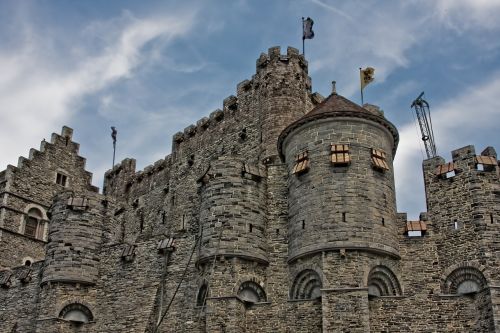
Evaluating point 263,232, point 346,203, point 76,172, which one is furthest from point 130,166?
point 346,203

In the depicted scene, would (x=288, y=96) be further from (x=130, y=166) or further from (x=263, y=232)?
(x=130, y=166)

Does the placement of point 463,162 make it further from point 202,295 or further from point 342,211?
point 202,295

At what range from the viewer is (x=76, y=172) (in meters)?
48.1

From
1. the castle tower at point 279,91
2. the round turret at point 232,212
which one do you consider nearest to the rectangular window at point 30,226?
the castle tower at point 279,91

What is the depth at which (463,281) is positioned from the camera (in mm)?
26297

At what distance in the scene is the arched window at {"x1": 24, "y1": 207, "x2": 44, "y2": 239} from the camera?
143 feet

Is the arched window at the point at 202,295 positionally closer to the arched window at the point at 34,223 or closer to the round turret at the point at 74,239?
the round turret at the point at 74,239

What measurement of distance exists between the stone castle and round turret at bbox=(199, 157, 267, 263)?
1.9 inches

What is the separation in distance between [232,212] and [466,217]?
342 inches

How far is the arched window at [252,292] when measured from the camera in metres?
26.4

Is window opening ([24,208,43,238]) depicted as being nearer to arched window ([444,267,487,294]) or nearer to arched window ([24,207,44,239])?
arched window ([24,207,44,239])

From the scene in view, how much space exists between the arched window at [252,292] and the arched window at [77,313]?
7.96 meters

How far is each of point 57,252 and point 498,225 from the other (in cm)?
1815

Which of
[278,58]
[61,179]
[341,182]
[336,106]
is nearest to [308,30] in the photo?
[278,58]
